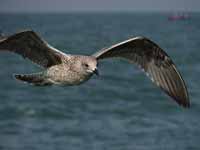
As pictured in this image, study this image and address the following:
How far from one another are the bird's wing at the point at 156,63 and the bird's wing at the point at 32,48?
59 centimetres

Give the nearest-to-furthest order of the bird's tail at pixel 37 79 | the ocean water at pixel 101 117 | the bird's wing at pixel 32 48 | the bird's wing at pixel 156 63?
the bird's wing at pixel 32 48
the bird's tail at pixel 37 79
the bird's wing at pixel 156 63
the ocean water at pixel 101 117

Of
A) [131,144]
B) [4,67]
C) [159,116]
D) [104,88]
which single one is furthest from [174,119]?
[4,67]

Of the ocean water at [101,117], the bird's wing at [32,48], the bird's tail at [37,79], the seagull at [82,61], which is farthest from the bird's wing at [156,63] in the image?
the ocean water at [101,117]

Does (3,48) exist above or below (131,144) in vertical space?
above

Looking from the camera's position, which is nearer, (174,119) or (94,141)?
(94,141)

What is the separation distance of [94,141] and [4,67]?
76.5 feet

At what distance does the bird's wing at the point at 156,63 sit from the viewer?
683 cm

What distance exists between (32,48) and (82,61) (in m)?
0.61

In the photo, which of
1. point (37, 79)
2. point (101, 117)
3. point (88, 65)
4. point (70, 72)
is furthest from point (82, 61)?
point (101, 117)

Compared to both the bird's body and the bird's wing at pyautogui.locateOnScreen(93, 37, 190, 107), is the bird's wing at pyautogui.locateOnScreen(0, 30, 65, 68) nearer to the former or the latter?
the bird's body

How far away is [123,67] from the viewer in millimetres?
42062

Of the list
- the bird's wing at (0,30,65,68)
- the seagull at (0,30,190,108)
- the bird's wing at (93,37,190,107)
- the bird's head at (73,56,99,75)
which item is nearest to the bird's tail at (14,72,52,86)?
the seagull at (0,30,190,108)

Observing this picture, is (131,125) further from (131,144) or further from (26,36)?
(26,36)

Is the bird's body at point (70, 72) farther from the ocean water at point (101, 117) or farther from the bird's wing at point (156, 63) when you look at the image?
the ocean water at point (101, 117)
